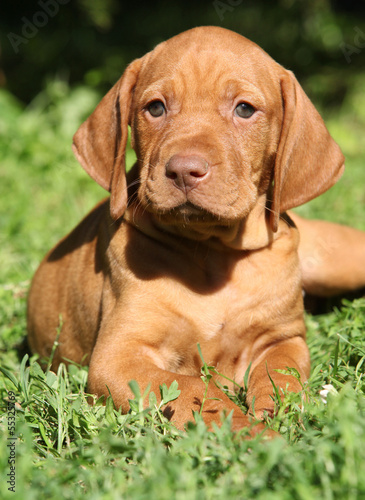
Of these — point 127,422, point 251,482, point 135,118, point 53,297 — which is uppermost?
point 135,118

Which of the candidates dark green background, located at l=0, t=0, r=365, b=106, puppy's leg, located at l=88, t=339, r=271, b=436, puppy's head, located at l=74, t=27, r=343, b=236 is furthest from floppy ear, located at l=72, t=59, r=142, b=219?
dark green background, located at l=0, t=0, r=365, b=106

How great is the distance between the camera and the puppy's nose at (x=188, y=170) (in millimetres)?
3480

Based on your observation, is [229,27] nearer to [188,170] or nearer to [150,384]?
[188,170]

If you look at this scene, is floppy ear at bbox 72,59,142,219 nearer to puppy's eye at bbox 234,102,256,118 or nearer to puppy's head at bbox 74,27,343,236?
puppy's head at bbox 74,27,343,236

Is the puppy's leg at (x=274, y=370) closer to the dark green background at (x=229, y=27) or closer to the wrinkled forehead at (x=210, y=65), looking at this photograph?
the wrinkled forehead at (x=210, y=65)

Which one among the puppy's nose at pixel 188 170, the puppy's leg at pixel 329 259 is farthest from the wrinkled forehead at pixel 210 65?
the puppy's leg at pixel 329 259

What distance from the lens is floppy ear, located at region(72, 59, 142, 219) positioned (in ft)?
13.9

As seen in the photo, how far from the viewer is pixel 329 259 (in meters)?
5.43

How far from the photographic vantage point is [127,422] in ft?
10.6

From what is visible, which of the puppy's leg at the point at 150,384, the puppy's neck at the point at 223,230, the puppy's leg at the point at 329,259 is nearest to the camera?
the puppy's leg at the point at 150,384

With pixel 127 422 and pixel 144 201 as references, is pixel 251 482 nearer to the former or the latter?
pixel 127 422

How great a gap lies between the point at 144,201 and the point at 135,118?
775mm

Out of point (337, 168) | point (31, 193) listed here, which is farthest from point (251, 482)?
point (31, 193)

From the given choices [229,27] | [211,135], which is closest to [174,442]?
[211,135]
